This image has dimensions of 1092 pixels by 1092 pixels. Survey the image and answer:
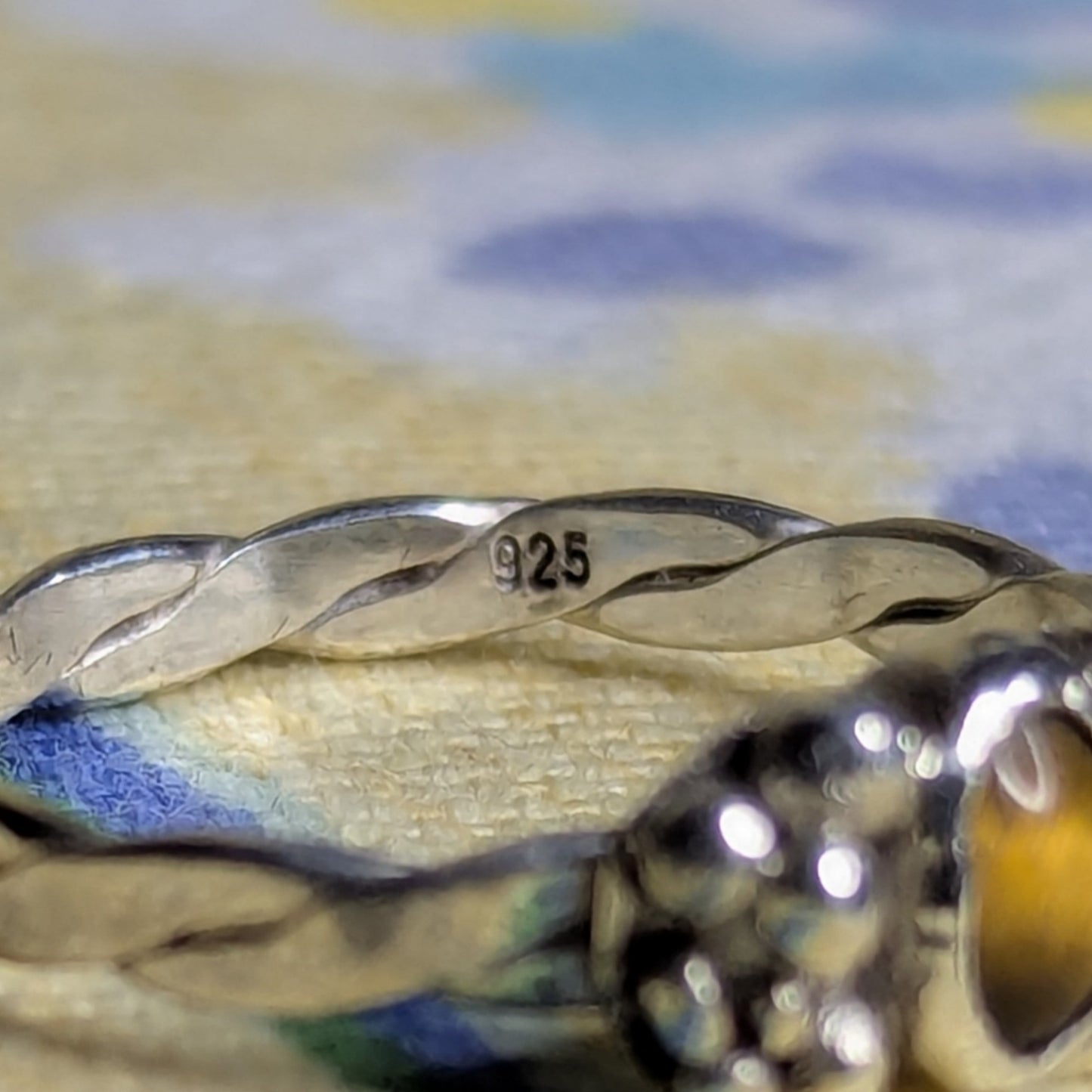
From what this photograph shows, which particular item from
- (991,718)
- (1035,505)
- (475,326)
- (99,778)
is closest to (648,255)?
(475,326)

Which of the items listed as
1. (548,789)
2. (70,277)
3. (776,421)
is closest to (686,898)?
(548,789)

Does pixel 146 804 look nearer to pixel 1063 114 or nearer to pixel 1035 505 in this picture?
pixel 1035 505

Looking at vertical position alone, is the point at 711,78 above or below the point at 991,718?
above

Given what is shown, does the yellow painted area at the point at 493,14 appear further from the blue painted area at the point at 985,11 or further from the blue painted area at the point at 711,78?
the blue painted area at the point at 985,11

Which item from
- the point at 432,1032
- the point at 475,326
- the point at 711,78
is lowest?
the point at 432,1032

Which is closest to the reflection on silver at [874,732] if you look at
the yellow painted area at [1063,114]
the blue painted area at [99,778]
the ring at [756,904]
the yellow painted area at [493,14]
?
the ring at [756,904]

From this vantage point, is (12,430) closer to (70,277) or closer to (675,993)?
A: (70,277)
